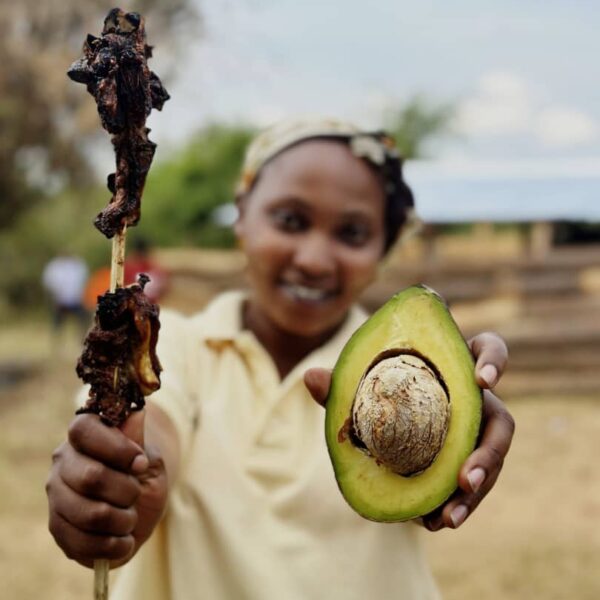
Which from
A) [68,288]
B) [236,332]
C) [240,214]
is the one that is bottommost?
[236,332]

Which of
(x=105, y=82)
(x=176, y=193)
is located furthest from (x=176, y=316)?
(x=176, y=193)

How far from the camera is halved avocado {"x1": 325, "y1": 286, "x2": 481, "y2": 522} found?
1.13m

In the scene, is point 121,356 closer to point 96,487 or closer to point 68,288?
point 96,487

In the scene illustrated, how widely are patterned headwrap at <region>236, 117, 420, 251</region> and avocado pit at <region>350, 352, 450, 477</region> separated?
88 cm

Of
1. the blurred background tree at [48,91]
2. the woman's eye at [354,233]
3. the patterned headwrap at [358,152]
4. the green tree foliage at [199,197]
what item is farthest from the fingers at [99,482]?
the green tree foliage at [199,197]

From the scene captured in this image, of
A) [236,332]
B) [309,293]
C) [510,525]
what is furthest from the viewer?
[510,525]

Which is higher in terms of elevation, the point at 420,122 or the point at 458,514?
the point at 420,122

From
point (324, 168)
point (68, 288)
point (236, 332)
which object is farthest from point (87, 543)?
point (68, 288)

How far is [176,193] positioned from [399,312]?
21115 mm

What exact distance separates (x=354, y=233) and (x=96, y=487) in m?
0.97

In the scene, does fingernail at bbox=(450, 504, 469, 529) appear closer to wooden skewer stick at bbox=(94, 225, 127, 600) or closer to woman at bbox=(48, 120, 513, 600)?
wooden skewer stick at bbox=(94, 225, 127, 600)

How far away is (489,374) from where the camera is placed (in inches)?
43.9

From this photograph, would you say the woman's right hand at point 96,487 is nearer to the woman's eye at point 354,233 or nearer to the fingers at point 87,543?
the fingers at point 87,543

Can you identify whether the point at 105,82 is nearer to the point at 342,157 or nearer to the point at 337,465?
the point at 337,465
